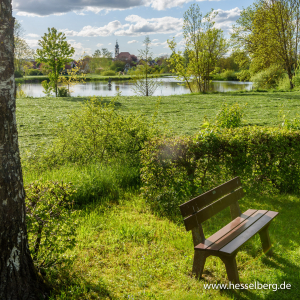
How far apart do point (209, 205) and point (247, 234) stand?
1.62ft

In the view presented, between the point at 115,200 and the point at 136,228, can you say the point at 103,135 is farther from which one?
the point at 136,228

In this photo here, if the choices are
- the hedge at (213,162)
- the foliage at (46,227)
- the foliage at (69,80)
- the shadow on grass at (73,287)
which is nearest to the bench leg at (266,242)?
the hedge at (213,162)

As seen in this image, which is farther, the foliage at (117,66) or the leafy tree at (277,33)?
the foliage at (117,66)

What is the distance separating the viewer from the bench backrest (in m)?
2.92

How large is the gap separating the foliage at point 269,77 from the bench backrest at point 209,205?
29998 millimetres

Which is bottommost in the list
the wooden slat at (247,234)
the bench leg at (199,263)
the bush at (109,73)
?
the bench leg at (199,263)

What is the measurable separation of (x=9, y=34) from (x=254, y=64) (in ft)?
111

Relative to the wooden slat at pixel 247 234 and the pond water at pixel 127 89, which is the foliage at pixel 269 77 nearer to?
the pond water at pixel 127 89

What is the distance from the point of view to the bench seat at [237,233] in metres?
2.80

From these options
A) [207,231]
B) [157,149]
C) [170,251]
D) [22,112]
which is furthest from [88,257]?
[22,112]

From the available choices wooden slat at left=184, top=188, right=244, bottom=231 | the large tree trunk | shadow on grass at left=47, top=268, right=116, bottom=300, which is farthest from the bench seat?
the large tree trunk

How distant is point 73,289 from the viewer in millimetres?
2643

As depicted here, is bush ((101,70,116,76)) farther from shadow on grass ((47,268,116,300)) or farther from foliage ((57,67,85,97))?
shadow on grass ((47,268,116,300))

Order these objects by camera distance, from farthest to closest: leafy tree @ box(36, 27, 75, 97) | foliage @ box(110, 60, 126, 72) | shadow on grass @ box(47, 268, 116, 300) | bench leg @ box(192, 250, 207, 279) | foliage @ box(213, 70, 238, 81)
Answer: foliage @ box(110, 60, 126, 72) < foliage @ box(213, 70, 238, 81) < leafy tree @ box(36, 27, 75, 97) < bench leg @ box(192, 250, 207, 279) < shadow on grass @ box(47, 268, 116, 300)
